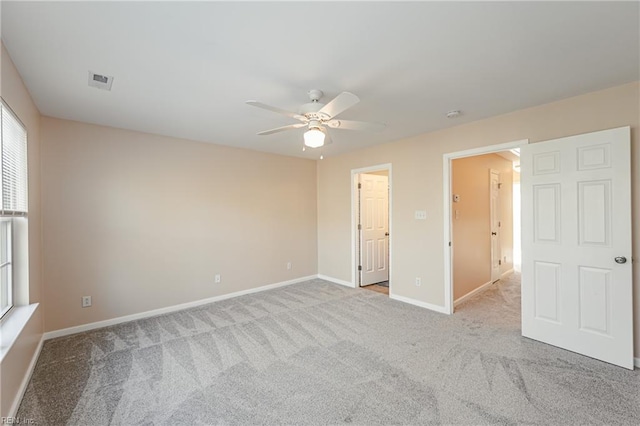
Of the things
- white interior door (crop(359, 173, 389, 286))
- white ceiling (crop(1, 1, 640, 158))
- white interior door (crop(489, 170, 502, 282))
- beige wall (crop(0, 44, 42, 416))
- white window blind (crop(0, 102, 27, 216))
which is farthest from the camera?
white interior door (crop(359, 173, 389, 286))

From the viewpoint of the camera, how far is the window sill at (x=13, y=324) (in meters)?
1.84

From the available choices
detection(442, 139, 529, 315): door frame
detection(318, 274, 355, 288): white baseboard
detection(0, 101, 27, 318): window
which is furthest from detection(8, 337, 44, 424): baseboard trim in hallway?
→ detection(442, 139, 529, 315): door frame

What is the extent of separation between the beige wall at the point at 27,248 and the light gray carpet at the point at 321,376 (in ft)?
0.75

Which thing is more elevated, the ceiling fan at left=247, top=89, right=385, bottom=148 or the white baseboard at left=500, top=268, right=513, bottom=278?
the ceiling fan at left=247, top=89, right=385, bottom=148

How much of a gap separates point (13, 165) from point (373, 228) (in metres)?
4.77

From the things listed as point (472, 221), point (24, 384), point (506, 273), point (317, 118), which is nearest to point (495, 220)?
point (472, 221)

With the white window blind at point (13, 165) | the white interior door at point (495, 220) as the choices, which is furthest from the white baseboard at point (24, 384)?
the white interior door at point (495, 220)

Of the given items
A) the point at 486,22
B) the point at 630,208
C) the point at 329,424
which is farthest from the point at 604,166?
the point at 329,424

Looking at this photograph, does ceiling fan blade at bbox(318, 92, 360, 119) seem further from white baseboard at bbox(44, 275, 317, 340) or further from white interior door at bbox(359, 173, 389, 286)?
white baseboard at bbox(44, 275, 317, 340)

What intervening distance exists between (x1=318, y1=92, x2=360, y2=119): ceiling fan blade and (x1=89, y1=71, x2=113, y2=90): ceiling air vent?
1762 millimetres

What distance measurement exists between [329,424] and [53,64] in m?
3.22

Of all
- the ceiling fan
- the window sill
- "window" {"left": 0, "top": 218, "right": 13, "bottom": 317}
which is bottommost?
the window sill

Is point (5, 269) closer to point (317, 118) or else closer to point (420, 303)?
point (317, 118)

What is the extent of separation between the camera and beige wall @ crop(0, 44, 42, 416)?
1.82 m
